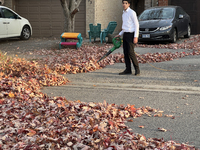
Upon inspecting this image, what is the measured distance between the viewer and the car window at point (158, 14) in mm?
16125

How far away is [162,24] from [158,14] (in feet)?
4.22

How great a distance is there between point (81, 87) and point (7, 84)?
1650mm

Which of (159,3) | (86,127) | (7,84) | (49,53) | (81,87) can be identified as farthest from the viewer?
(159,3)

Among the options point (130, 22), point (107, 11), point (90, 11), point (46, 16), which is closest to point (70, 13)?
point (90, 11)

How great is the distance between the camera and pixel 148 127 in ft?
15.0

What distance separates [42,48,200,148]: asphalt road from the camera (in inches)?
178

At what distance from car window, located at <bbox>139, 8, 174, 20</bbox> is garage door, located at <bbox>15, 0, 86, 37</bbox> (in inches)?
241

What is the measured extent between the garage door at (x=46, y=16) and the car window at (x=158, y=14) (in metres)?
6.13

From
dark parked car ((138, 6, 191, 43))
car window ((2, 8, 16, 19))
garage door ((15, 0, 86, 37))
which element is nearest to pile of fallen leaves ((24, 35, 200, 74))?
dark parked car ((138, 6, 191, 43))

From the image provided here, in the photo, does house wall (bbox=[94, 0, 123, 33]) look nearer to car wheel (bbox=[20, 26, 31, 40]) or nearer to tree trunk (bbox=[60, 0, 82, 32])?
car wheel (bbox=[20, 26, 31, 40])

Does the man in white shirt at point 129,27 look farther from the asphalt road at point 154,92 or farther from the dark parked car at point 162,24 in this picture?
the dark parked car at point 162,24

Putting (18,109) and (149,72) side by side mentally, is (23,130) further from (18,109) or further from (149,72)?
(149,72)

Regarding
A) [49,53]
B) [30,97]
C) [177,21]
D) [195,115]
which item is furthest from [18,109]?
[177,21]

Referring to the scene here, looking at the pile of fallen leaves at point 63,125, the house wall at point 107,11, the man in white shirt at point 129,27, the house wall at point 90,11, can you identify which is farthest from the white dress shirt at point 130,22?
the house wall at point 107,11
